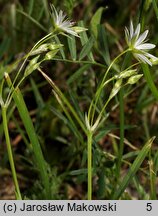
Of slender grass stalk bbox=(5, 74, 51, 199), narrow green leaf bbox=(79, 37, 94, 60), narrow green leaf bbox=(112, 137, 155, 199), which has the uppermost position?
narrow green leaf bbox=(79, 37, 94, 60)

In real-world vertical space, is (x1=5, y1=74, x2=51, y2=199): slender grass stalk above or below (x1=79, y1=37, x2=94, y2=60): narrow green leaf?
below

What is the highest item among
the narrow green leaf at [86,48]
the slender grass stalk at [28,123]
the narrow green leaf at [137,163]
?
the narrow green leaf at [86,48]

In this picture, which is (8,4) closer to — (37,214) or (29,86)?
(29,86)

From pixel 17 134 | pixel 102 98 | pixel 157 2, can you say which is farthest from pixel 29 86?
pixel 157 2

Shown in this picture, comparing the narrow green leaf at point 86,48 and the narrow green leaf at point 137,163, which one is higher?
Result: the narrow green leaf at point 86,48

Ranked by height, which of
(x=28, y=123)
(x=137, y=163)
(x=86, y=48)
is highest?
(x=86, y=48)

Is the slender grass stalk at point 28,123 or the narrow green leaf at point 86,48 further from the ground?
the narrow green leaf at point 86,48

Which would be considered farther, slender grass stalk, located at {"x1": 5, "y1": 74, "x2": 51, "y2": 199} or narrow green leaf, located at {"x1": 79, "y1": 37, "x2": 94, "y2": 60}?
narrow green leaf, located at {"x1": 79, "y1": 37, "x2": 94, "y2": 60}

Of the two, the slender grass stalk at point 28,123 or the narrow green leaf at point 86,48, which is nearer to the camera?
the slender grass stalk at point 28,123

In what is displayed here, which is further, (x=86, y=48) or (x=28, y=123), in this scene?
(x=86, y=48)

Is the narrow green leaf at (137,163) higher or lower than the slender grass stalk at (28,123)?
lower

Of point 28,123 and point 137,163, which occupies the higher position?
point 28,123
